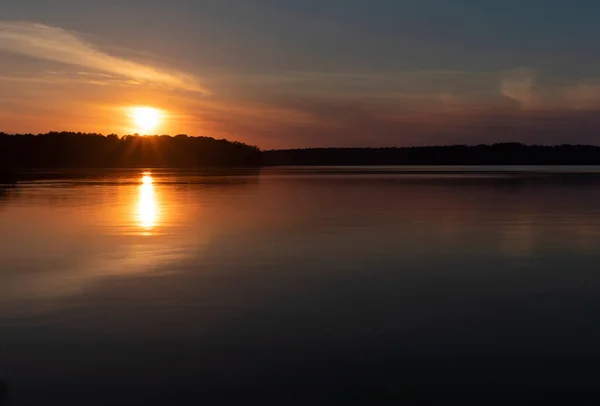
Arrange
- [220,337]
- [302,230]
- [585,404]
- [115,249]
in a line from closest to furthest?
1. [585,404]
2. [220,337]
3. [115,249]
4. [302,230]

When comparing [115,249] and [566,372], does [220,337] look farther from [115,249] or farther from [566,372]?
[115,249]

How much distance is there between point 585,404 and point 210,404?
4951mm

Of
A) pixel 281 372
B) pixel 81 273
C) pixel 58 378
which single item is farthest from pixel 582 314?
pixel 81 273

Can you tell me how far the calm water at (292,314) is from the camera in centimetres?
930

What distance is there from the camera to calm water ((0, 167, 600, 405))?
9.30m

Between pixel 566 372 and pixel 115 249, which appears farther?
pixel 115 249

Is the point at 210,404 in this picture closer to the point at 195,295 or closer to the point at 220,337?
the point at 220,337

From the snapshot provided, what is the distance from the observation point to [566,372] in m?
9.55

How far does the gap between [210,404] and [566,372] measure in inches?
209

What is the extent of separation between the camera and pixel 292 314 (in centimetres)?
1308

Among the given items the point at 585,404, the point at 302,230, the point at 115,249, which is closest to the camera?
Result: the point at 585,404

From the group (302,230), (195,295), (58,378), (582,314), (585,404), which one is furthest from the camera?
(302,230)

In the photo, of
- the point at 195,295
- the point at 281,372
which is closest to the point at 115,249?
the point at 195,295

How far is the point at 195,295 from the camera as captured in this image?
15.0 m
